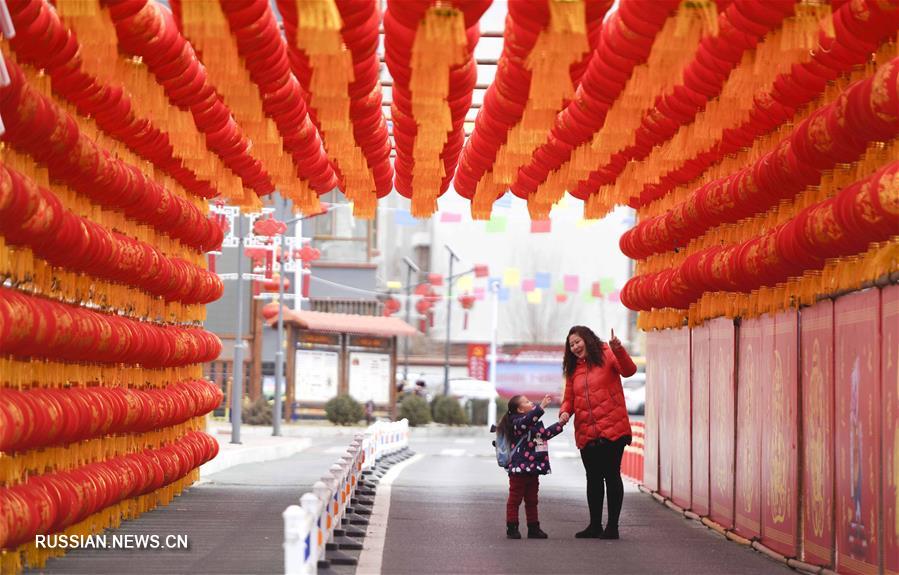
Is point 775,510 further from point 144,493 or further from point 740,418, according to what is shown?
point 144,493

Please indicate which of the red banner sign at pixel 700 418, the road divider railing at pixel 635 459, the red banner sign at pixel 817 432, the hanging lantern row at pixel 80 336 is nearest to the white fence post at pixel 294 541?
the hanging lantern row at pixel 80 336

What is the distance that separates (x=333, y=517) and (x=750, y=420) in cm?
Answer: 404

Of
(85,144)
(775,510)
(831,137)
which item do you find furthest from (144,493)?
(831,137)

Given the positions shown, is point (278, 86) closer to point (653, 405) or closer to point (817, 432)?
point (817, 432)

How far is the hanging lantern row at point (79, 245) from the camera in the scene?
9.54 metres

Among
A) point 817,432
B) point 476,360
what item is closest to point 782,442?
point 817,432

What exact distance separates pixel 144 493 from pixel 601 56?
25.1ft

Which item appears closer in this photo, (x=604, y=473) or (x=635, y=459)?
(x=604, y=473)

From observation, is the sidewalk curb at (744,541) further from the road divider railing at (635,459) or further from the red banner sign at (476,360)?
the red banner sign at (476,360)

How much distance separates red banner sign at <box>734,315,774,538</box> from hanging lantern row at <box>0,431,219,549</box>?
18.2ft

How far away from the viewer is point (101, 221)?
12.8 metres

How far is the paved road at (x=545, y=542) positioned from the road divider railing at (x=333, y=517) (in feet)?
1.14

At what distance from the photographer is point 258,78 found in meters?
10.4

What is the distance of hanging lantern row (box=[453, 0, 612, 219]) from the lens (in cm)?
848
